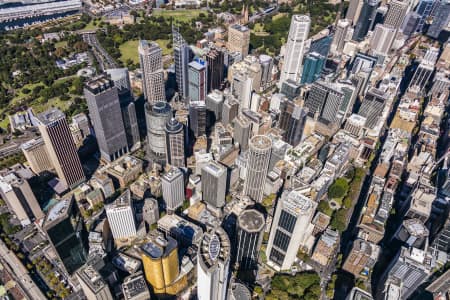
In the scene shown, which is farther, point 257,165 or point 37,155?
point 37,155

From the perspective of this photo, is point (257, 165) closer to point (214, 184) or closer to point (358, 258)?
point (214, 184)

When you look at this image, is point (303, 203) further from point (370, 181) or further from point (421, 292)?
point (370, 181)

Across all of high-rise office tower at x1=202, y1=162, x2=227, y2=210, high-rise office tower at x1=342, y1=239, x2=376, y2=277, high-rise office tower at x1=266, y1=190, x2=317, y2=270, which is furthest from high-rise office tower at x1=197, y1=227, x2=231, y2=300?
high-rise office tower at x1=342, y1=239, x2=376, y2=277

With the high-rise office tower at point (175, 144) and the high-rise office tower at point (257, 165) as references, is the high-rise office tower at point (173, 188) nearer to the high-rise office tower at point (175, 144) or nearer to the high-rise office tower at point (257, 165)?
the high-rise office tower at point (175, 144)

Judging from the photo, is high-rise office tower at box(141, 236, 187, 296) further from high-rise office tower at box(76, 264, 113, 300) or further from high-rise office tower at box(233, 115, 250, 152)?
high-rise office tower at box(233, 115, 250, 152)

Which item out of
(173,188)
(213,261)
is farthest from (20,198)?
(213,261)
